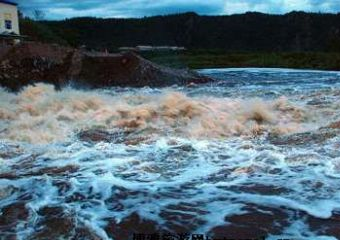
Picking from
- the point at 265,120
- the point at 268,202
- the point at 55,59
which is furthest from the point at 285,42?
the point at 268,202

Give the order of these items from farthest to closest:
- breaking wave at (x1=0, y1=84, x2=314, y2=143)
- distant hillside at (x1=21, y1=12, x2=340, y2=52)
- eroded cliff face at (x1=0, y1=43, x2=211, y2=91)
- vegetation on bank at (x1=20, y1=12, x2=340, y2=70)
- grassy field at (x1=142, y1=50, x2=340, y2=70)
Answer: distant hillside at (x1=21, y1=12, x2=340, y2=52) → vegetation on bank at (x1=20, y1=12, x2=340, y2=70) → grassy field at (x1=142, y1=50, x2=340, y2=70) → eroded cliff face at (x1=0, y1=43, x2=211, y2=91) → breaking wave at (x1=0, y1=84, x2=314, y2=143)

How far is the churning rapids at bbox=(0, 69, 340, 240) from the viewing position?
4.12 metres

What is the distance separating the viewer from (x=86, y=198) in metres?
4.73

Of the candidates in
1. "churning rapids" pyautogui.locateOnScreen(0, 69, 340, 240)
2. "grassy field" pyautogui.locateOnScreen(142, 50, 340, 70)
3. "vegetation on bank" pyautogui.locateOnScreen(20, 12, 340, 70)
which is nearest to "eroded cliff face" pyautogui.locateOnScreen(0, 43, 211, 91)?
"churning rapids" pyautogui.locateOnScreen(0, 69, 340, 240)

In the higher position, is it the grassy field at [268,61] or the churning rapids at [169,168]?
the churning rapids at [169,168]

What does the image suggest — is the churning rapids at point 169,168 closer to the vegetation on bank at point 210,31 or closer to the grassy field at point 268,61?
the grassy field at point 268,61

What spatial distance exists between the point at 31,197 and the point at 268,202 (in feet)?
6.30

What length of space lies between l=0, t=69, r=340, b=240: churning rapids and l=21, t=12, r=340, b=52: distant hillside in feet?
115

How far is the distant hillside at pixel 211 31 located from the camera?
44.1 metres

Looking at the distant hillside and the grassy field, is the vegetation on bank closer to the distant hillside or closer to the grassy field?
the distant hillside

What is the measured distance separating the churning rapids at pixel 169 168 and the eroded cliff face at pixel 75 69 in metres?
3.16

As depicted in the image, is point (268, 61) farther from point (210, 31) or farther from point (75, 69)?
point (210, 31)

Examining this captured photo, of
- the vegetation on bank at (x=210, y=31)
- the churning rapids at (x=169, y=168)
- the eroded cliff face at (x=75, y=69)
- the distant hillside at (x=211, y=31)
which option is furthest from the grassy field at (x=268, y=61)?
the churning rapids at (x=169, y=168)

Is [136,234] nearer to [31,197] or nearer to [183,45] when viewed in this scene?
[31,197]
